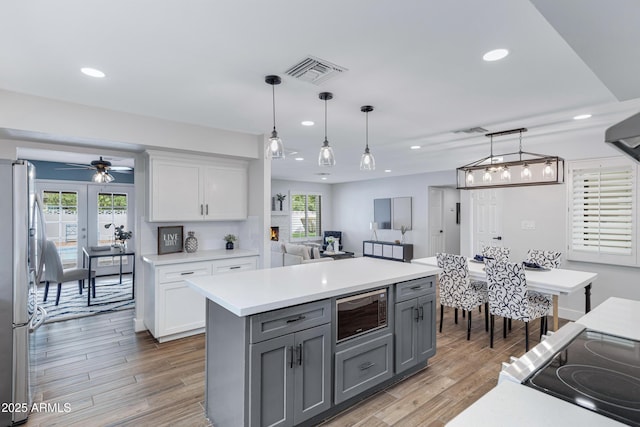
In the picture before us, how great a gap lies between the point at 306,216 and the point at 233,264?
651 centimetres

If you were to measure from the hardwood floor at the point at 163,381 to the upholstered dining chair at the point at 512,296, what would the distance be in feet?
1.38

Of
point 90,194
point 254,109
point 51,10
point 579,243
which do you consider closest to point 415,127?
point 254,109

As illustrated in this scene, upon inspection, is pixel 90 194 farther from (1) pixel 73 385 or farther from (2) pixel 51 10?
(2) pixel 51 10

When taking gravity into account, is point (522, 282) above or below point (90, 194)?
below

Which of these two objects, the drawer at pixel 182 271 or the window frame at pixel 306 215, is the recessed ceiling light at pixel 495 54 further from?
the window frame at pixel 306 215

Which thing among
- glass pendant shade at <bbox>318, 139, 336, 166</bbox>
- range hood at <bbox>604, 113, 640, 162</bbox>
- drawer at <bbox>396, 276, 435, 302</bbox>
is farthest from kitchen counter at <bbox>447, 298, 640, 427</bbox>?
glass pendant shade at <bbox>318, 139, 336, 166</bbox>

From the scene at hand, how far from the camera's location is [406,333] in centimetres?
271

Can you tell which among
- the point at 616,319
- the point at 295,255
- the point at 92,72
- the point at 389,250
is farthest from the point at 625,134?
the point at 389,250

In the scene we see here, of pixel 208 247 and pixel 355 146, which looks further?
pixel 355 146

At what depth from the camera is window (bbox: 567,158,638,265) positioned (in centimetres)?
405

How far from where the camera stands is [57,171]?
6387 mm

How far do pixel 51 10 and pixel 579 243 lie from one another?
19.0 feet

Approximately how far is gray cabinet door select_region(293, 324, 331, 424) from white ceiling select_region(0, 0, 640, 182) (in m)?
1.81

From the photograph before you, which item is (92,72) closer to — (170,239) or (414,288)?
(170,239)
